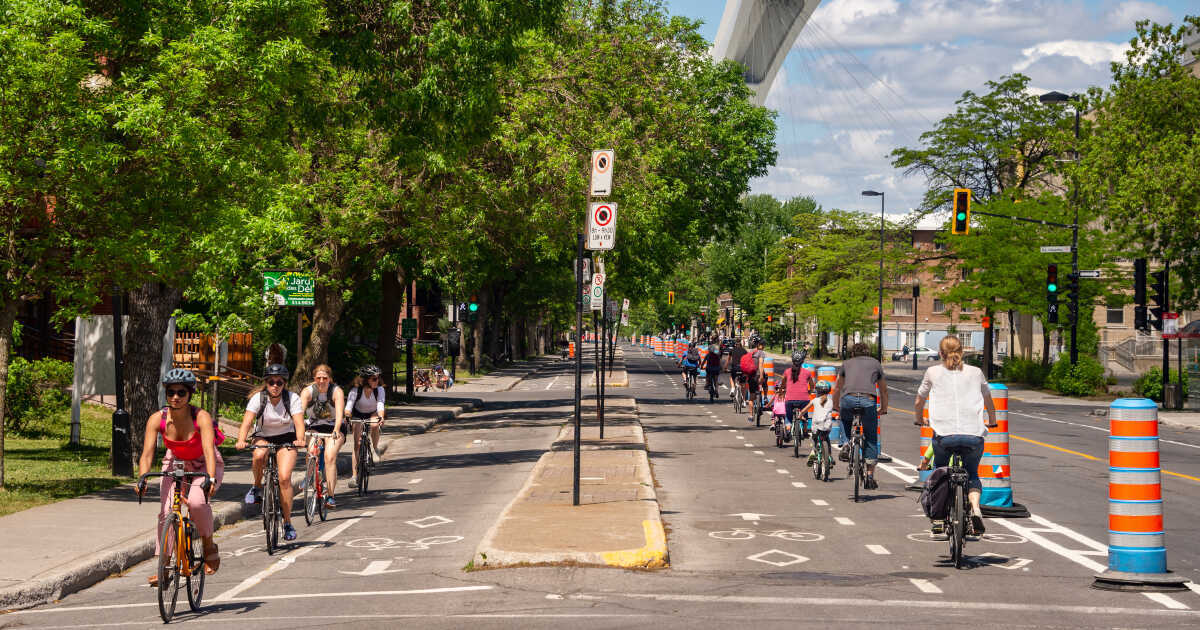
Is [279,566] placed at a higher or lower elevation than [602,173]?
lower

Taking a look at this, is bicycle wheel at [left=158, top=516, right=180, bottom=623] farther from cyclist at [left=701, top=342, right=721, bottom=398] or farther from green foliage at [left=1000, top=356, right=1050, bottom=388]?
green foliage at [left=1000, top=356, right=1050, bottom=388]

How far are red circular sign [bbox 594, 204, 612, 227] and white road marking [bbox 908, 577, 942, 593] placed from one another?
599 centimetres

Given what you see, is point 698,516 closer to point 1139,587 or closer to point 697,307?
point 1139,587

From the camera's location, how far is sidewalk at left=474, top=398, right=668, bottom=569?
1019cm

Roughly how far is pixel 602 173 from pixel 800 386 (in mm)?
8131

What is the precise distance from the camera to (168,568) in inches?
332

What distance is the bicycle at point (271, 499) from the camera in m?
11.7

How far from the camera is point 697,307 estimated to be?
147m

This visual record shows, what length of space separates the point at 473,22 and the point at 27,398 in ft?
36.6

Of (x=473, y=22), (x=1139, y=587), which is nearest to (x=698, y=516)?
(x=1139, y=587)

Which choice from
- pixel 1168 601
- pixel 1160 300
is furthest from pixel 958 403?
pixel 1160 300

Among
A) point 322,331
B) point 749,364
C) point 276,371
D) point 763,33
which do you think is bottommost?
point 749,364

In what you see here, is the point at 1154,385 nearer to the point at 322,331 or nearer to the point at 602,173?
the point at 322,331

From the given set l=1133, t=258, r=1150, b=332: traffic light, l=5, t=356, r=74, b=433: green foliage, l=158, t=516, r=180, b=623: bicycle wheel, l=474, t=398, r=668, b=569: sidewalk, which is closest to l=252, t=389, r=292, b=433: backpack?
l=474, t=398, r=668, b=569: sidewalk
